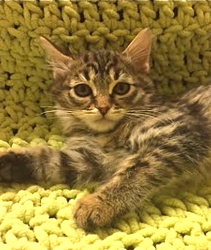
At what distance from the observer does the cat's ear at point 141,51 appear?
1328 mm

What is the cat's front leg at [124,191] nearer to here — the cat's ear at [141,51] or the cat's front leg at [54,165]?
the cat's front leg at [54,165]

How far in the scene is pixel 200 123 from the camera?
1.27 meters

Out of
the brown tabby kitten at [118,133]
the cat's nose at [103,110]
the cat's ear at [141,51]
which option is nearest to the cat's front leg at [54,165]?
the brown tabby kitten at [118,133]

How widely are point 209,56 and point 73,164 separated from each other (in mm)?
541

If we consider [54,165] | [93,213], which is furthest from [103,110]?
[93,213]

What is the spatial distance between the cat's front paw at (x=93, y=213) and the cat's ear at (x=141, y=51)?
469 mm

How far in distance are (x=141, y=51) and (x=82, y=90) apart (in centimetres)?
20

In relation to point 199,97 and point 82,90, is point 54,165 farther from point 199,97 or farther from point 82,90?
point 199,97

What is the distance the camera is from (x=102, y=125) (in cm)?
131

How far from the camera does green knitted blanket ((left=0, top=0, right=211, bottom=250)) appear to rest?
1.05 metres

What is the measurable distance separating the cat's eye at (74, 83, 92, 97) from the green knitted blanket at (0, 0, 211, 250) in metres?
0.14

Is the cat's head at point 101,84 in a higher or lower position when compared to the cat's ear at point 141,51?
lower

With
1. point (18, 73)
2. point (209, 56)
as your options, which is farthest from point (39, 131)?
point (209, 56)

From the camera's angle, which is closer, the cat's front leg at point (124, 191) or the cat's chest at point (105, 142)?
the cat's front leg at point (124, 191)
